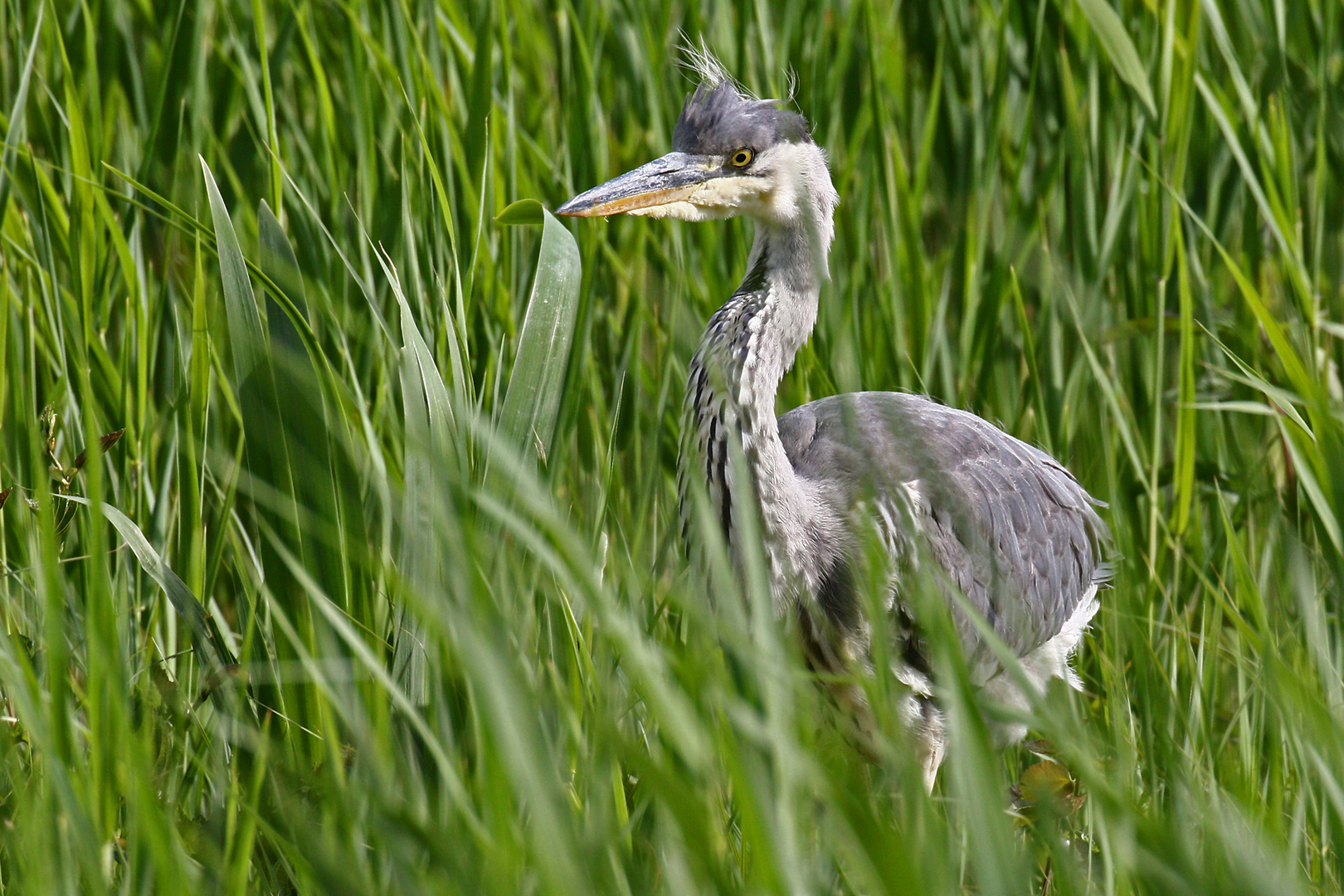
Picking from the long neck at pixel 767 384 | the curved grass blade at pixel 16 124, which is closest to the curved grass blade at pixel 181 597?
the curved grass blade at pixel 16 124

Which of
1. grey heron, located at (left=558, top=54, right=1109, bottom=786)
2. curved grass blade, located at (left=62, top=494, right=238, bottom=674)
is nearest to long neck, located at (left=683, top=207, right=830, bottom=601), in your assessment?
grey heron, located at (left=558, top=54, right=1109, bottom=786)

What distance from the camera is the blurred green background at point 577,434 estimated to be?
1.07m

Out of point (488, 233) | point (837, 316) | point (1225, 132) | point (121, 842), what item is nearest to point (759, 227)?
point (488, 233)

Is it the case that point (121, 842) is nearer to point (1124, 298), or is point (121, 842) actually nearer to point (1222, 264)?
point (1124, 298)

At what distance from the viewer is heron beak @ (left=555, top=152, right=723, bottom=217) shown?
2172mm

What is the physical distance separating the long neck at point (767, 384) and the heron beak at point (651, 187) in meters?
0.20

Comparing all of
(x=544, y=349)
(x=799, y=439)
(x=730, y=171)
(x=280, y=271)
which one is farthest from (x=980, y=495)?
(x=280, y=271)

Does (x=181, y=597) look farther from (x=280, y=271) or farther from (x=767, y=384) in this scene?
(x=767, y=384)

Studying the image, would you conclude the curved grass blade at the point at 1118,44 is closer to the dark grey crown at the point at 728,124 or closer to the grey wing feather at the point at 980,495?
the dark grey crown at the point at 728,124

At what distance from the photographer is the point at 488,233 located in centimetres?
255

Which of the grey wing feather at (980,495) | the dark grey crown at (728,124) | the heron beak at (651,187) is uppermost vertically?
the dark grey crown at (728,124)

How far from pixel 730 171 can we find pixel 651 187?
0.59 ft

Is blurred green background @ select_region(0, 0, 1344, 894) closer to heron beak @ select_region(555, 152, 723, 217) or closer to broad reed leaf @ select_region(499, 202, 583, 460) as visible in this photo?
broad reed leaf @ select_region(499, 202, 583, 460)

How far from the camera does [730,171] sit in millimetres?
2338
